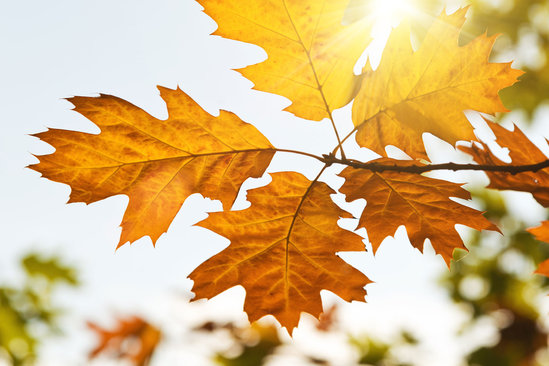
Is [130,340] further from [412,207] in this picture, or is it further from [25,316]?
[412,207]

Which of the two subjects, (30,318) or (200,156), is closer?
(200,156)

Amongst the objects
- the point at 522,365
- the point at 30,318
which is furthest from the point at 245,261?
the point at 30,318

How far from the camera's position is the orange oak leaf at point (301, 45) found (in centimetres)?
107

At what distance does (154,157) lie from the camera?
110cm

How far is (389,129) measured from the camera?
1.11m

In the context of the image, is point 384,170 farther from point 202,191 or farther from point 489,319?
point 489,319

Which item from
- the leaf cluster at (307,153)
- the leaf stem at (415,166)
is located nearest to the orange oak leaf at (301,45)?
the leaf cluster at (307,153)

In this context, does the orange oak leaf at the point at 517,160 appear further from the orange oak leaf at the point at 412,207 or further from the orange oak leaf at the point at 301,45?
the orange oak leaf at the point at 301,45

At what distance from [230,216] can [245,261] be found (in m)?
0.14

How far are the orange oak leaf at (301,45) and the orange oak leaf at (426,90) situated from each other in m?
0.07

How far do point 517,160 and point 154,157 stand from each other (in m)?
1.04

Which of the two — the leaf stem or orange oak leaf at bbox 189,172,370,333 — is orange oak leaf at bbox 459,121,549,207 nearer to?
the leaf stem

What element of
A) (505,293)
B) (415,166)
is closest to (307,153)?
(415,166)

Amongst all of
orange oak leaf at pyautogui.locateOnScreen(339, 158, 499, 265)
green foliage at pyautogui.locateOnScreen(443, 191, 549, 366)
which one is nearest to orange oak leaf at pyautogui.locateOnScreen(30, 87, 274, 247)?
orange oak leaf at pyautogui.locateOnScreen(339, 158, 499, 265)
